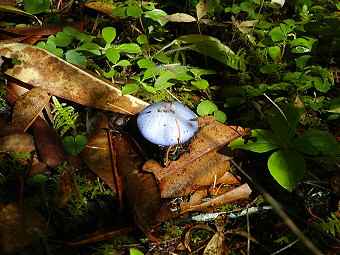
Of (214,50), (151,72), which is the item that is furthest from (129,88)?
(214,50)

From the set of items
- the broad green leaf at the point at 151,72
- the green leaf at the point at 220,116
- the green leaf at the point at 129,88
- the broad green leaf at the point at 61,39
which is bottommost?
the green leaf at the point at 220,116

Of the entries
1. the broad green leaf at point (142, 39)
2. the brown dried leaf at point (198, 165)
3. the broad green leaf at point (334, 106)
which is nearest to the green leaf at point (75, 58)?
the broad green leaf at point (142, 39)

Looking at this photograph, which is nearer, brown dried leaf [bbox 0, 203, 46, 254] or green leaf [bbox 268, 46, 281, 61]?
brown dried leaf [bbox 0, 203, 46, 254]

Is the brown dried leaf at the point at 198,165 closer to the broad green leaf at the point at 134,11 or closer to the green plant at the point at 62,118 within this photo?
the green plant at the point at 62,118

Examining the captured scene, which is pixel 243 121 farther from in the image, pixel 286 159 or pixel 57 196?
pixel 57 196

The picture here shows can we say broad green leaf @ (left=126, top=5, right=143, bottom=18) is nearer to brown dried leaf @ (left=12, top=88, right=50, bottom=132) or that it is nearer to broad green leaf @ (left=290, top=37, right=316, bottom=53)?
brown dried leaf @ (left=12, top=88, right=50, bottom=132)

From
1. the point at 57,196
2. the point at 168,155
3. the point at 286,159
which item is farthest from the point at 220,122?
the point at 57,196

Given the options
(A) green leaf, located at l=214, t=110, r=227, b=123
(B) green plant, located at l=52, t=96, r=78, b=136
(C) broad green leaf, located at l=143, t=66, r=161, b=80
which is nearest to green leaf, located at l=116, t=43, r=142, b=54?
(C) broad green leaf, located at l=143, t=66, r=161, b=80
